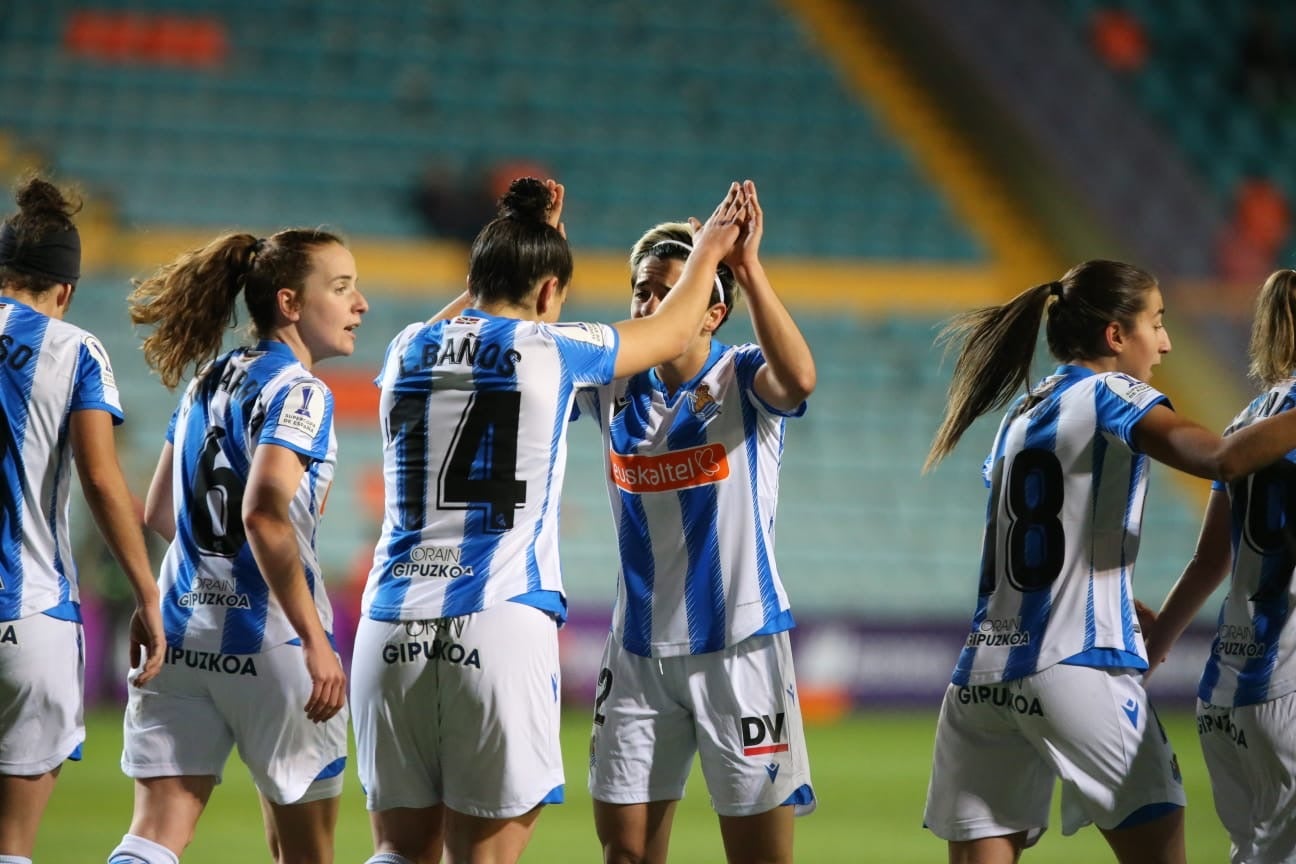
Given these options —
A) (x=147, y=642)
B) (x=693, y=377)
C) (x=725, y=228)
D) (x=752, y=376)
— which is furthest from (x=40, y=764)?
(x=725, y=228)

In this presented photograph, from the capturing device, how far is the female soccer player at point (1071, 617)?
4.12 metres

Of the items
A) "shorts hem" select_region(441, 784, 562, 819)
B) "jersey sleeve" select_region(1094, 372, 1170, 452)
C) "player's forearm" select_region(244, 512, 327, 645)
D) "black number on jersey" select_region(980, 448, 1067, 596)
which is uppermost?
"jersey sleeve" select_region(1094, 372, 1170, 452)

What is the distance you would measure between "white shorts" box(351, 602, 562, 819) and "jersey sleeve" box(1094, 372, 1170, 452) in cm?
157

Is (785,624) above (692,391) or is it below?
below

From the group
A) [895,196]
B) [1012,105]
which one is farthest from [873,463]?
[1012,105]

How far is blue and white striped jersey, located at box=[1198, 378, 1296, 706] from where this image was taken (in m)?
4.15

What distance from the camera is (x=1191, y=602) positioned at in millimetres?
4531

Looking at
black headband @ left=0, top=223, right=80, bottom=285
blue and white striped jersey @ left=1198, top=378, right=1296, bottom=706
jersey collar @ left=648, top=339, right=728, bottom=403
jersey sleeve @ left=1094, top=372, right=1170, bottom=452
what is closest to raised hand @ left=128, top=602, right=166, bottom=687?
black headband @ left=0, top=223, right=80, bottom=285

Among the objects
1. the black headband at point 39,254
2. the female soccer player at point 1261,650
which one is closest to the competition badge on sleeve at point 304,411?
the black headband at point 39,254

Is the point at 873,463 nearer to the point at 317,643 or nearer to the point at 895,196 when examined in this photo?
the point at 895,196

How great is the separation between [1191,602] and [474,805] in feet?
7.03

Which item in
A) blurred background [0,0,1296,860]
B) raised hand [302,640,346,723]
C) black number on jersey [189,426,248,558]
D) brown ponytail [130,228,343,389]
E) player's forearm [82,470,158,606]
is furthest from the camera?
blurred background [0,0,1296,860]

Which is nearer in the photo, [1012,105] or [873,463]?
[873,463]

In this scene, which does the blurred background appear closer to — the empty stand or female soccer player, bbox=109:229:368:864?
the empty stand
